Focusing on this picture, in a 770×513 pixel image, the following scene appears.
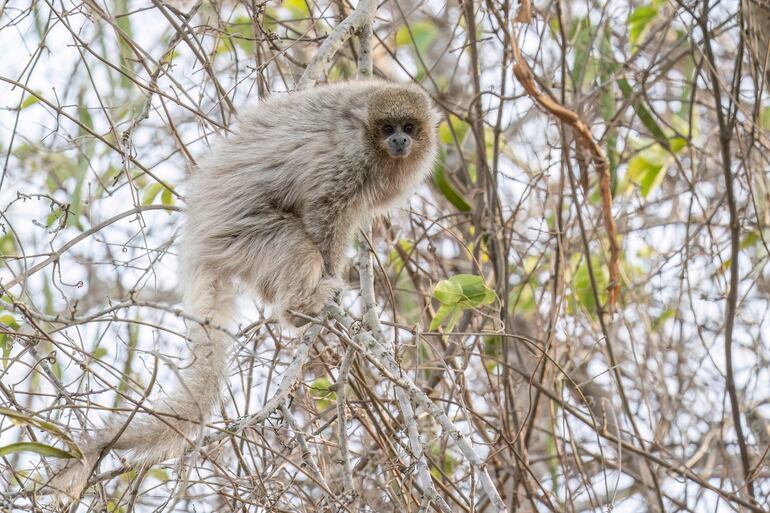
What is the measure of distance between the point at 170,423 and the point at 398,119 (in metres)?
2.21

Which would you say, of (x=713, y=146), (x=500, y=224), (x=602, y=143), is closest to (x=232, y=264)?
(x=500, y=224)

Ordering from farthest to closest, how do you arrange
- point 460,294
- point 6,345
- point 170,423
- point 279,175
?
point 279,175, point 460,294, point 6,345, point 170,423

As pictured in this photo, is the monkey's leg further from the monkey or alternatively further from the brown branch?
the brown branch

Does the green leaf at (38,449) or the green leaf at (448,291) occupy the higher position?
the green leaf at (448,291)

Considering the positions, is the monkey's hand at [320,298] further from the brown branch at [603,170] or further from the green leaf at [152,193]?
the brown branch at [603,170]

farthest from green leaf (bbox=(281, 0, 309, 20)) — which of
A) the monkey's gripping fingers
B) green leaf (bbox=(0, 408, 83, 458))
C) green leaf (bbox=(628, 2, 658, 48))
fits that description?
green leaf (bbox=(0, 408, 83, 458))

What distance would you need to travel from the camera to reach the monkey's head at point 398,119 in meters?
5.08

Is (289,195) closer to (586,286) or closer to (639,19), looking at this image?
(586,286)

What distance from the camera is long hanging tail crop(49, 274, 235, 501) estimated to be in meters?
3.40

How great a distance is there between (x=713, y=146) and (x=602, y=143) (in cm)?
233

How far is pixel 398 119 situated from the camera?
5156 millimetres

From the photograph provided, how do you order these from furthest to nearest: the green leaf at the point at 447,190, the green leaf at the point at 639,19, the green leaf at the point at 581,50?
the green leaf at the point at 639,19 < the green leaf at the point at 447,190 < the green leaf at the point at 581,50

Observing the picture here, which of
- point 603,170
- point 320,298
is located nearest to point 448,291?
point 320,298

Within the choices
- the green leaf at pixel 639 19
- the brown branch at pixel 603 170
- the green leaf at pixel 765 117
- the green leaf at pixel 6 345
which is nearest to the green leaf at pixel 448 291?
the brown branch at pixel 603 170
